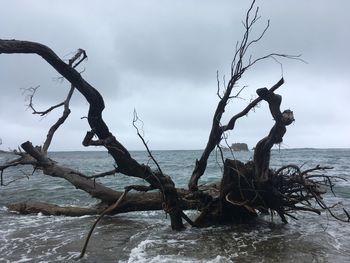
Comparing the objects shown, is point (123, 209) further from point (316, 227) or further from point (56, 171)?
point (316, 227)

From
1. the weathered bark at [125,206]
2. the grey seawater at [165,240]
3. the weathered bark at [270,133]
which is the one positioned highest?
the weathered bark at [270,133]

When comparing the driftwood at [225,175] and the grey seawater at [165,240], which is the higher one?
the driftwood at [225,175]

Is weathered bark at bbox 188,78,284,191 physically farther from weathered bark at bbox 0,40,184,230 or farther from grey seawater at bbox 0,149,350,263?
grey seawater at bbox 0,149,350,263

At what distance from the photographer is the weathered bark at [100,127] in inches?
245

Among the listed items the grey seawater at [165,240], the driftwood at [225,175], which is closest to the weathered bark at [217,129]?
the driftwood at [225,175]

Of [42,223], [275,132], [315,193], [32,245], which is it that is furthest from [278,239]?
[42,223]

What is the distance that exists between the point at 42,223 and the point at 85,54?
4.36 m

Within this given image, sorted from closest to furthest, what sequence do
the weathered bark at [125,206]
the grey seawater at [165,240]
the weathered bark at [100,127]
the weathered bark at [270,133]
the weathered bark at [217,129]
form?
the weathered bark at [100,127] < the grey seawater at [165,240] < the weathered bark at [270,133] < the weathered bark at [217,129] < the weathered bark at [125,206]

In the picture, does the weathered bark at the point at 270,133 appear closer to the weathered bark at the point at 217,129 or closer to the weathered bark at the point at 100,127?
the weathered bark at the point at 217,129

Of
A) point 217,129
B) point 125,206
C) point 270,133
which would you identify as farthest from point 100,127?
point 270,133

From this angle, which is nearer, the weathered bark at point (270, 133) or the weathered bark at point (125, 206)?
the weathered bark at point (270, 133)

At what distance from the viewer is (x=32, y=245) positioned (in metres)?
7.32

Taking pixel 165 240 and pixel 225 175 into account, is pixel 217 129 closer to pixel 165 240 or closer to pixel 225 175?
pixel 225 175

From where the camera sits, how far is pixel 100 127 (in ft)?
24.5
